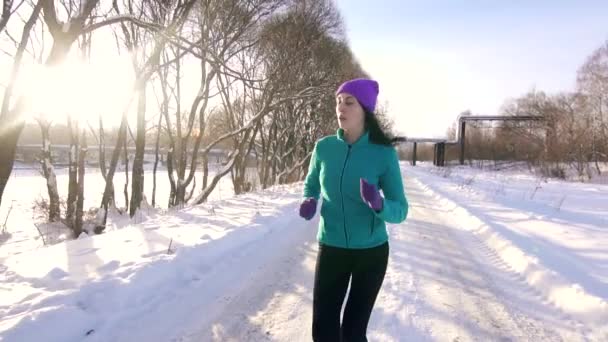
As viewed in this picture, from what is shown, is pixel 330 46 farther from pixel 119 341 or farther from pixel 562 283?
pixel 119 341

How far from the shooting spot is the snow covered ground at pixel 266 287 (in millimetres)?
3111

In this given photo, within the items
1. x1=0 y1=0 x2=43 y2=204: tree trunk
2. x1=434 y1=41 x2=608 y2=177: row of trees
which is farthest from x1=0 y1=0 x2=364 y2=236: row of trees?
x1=434 y1=41 x2=608 y2=177: row of trees

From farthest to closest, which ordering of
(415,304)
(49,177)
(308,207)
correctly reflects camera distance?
(49,177), (415,304), (308,207)

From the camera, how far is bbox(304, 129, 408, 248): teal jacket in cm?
210

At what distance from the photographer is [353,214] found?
2.13 metres

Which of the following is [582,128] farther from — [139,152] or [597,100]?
[139,152]

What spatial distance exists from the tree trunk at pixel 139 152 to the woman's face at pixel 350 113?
34.5 ft

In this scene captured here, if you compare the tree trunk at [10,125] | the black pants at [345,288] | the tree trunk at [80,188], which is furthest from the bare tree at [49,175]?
the black pants at [345,288]

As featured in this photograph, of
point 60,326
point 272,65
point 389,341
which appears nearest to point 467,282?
point 389,341

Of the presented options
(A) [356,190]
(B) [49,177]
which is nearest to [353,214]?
(A) [356,190]

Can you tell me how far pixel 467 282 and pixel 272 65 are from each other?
45.2 ft

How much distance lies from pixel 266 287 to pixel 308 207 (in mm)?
2198

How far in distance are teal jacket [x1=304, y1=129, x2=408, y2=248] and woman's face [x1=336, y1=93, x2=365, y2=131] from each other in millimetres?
84

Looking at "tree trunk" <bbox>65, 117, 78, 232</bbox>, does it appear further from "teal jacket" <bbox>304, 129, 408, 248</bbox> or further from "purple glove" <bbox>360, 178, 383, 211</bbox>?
"purple glove" <bbox>360, 178, 383, 211</bbox>
